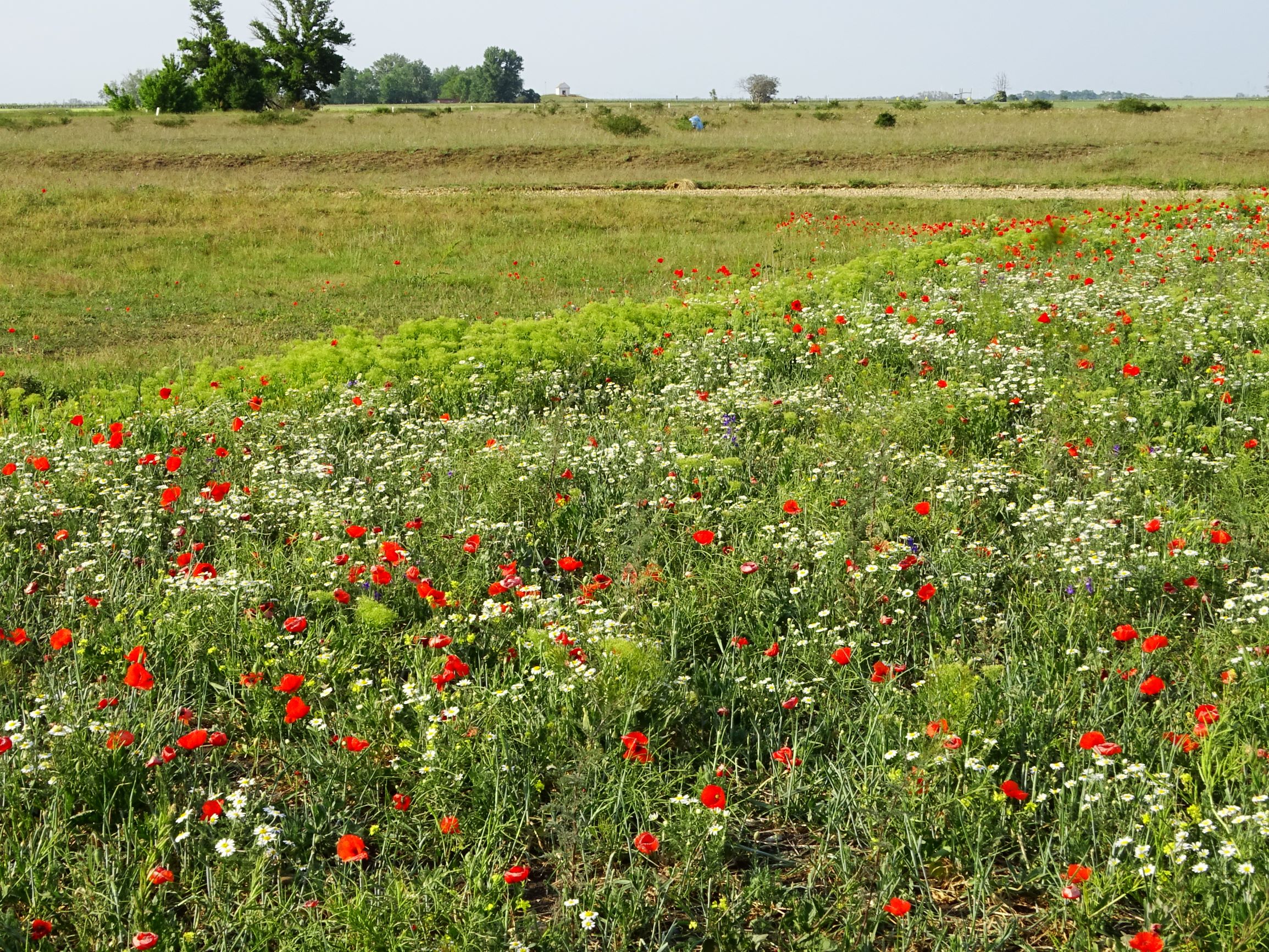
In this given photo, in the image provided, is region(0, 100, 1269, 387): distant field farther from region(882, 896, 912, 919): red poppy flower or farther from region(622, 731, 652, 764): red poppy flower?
region(882, 896, 912, 919): red poppy flower

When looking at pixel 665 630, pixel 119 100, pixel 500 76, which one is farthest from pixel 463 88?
pixel 665 630

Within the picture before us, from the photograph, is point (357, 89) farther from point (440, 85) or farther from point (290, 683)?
point (290, 683)

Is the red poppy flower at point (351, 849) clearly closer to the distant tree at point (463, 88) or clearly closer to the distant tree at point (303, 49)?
the distant tree at point (303, 49)

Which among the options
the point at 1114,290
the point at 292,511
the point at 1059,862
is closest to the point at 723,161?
the point at 1114,290

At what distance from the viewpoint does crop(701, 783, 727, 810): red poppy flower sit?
2611mm

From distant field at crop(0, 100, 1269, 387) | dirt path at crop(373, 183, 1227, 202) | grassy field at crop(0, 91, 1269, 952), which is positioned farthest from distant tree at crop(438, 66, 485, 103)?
grassy field at crop(0, 91, 1269, 952)

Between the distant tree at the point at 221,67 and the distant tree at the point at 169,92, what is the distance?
59cm

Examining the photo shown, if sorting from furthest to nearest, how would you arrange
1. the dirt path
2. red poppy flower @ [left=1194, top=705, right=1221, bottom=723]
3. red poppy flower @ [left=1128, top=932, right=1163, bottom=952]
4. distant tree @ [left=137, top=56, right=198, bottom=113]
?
distant tree @ [left=137, top=56, right=198, bottom=113], the dirt path, red poppy flower @ [left=1194, top=705, right=1221, bottom=723], red poppy flower @ [left=1128, top=932, right=1163, bottom=952]

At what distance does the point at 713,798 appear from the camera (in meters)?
2.63

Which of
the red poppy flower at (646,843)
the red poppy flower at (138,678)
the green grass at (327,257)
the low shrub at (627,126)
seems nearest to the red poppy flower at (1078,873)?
the red poppy flower at (646,843)

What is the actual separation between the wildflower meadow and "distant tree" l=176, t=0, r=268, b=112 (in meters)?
58.9

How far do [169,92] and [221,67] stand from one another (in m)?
3.33

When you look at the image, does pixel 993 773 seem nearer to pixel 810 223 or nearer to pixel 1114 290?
pixel 1114 290

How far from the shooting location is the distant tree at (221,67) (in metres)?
58.3
